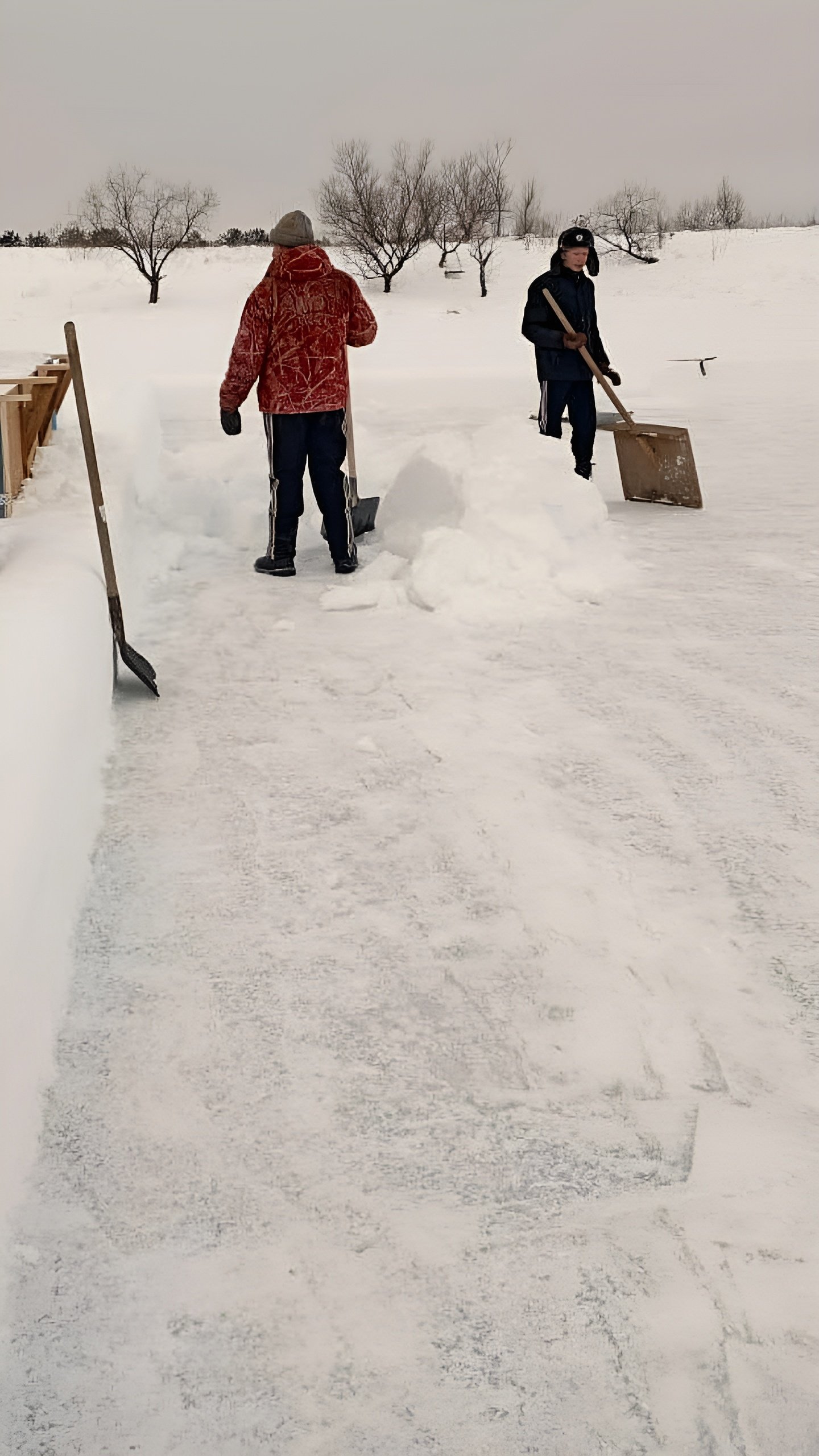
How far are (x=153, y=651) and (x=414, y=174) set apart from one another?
30820 millimetres

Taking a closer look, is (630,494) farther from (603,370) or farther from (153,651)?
(153,651)

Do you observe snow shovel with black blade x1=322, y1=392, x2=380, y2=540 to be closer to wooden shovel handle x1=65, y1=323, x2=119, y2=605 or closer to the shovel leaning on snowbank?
the shovel leaning on snowbank

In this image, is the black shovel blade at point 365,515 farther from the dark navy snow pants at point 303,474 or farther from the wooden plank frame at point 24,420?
the wooden plank frame at point 24,420

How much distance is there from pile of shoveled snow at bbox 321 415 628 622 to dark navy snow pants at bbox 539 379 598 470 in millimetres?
1173

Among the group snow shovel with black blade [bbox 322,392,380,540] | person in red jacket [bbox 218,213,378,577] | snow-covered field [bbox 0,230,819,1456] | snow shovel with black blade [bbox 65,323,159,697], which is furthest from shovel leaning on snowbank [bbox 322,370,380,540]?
snow shovel with black blade [bbox 65,323,159,697]

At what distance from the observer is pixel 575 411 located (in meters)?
6.94

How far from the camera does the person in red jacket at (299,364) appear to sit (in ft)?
16.6

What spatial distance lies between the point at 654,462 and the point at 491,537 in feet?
7.63

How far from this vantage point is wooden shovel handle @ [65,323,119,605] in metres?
3.50

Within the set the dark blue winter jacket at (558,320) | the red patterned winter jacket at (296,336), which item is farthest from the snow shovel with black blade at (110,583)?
the dark blue winter jacket at (558,320)

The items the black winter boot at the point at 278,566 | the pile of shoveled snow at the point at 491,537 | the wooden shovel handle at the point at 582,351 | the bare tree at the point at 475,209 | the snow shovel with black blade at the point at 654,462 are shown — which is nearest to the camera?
the pile of shoveled snow at the point at 491,537

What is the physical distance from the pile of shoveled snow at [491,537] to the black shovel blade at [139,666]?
1.15 metres

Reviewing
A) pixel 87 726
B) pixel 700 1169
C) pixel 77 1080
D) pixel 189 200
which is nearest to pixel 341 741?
pixel 87 726

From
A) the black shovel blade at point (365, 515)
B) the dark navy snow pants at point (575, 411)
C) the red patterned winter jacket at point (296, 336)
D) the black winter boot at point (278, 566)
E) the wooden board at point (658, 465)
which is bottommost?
the black winter boot at point (278, 566)
